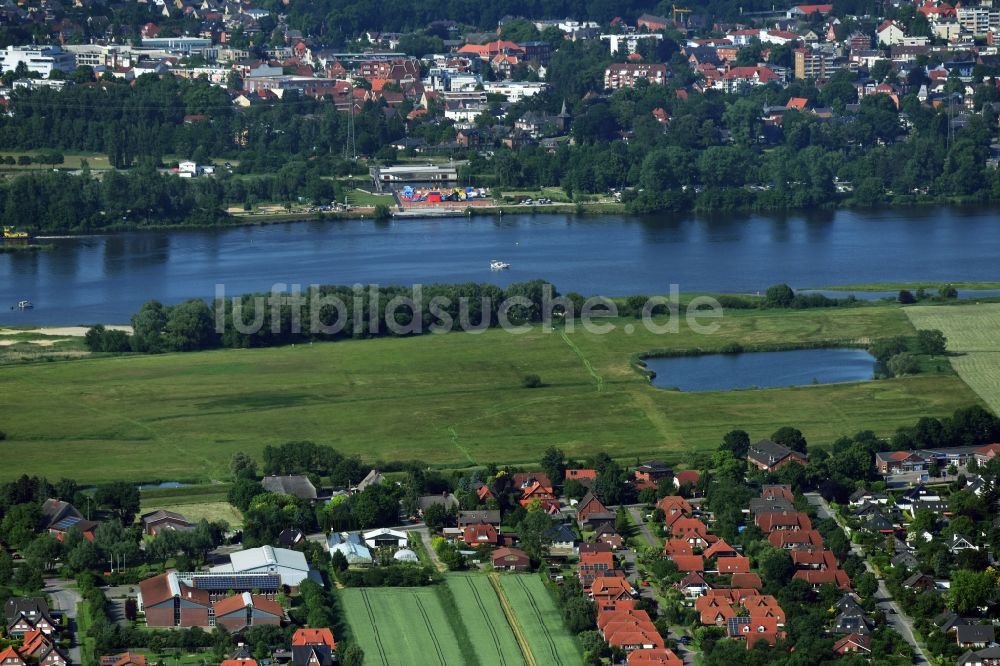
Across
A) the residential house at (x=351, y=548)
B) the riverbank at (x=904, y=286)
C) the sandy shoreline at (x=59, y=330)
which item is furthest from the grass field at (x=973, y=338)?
the sandy shoreline at (x=59, y=330)

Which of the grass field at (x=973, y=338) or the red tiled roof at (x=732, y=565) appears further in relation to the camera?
the grass field at (x=973, y=338)

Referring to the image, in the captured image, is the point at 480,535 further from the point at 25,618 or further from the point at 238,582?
the point at 25,618

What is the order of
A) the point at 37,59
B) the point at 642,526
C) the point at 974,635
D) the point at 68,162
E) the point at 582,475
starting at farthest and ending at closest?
the point at 37,59, the point at 68,162, the point at 582,475, the point at 642,526, the point at 974,635

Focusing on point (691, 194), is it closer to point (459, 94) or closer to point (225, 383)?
point (459, 94)

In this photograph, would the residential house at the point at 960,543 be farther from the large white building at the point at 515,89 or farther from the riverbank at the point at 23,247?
the large white building at the point at 515,89

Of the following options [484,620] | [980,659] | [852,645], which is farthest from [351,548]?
[980,659]

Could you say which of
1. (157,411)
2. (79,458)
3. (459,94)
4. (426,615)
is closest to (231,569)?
(426,615)
